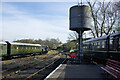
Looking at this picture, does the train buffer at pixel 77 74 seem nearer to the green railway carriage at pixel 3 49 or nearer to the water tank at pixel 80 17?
the water tank at pixel 80 17

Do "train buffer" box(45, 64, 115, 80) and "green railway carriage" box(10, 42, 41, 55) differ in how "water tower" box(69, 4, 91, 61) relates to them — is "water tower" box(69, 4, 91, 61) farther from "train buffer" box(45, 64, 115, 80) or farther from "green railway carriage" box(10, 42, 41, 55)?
"green railway carriage" box(10, 42, 41, 55)

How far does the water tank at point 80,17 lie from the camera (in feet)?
58.1

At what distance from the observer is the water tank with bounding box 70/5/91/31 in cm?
1770

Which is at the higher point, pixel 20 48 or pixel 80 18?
pixel 80 18

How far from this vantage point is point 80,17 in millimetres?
17750

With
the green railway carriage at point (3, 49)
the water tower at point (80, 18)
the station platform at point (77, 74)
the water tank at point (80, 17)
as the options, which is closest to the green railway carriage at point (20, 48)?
the green railway carriage at point (3, 49)

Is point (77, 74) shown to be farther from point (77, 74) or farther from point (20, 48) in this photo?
point (20, 48)

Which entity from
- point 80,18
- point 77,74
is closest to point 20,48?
point 80,18

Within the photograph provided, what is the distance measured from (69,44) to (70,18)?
158 feet

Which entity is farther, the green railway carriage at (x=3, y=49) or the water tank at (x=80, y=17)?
the green railway carriage at (x=3, y=49)

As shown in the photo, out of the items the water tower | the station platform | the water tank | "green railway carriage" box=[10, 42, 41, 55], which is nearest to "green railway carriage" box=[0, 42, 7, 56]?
"green railway carriage" box=[10, 42, 41, 55]

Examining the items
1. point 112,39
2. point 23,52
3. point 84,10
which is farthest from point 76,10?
point 23,52

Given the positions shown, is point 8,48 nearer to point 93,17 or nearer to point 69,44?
point 93,17

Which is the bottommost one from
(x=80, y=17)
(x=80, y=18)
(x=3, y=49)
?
(x=3, y=49)
